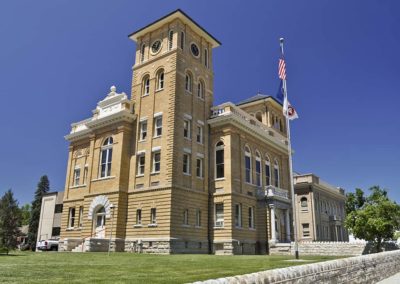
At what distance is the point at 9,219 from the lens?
221 ft

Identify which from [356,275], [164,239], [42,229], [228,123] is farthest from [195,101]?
[42,229]

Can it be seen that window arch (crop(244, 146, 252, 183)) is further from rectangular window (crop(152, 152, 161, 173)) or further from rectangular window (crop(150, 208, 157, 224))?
rectangular window (crop(150, 208, 157, 224))

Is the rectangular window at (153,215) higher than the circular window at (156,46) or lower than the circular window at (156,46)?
lower

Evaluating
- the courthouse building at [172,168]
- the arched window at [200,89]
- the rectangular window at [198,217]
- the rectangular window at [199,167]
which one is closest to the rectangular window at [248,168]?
the courthouse building at [172,168]

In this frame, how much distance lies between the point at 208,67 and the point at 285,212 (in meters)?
17.7

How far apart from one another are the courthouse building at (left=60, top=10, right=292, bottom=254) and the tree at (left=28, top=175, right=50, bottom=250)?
1190 inches

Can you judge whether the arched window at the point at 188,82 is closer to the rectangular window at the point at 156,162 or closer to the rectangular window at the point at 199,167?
the rectangular window at the point at 199,167

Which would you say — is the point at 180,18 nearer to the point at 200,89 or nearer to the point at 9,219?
the point at 200,89

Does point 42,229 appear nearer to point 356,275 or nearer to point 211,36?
point 211,36

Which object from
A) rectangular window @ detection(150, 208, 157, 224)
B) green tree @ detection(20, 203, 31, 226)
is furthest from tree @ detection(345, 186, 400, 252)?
green tree @ detection(20, 203, 31, 226)

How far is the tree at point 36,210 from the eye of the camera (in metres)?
63.1

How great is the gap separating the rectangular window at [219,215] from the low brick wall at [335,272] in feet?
50.0

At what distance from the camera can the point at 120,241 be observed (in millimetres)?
30875

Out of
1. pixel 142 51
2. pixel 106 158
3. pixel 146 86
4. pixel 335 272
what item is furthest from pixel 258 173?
pixel 335 272
